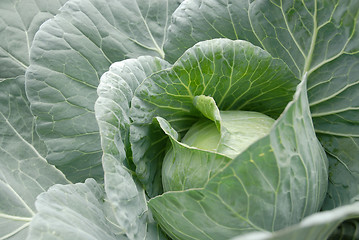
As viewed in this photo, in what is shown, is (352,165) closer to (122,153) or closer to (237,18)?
(237,18)

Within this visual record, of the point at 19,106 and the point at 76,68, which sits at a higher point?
the point at 76,68

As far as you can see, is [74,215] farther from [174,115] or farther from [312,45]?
[312,45]

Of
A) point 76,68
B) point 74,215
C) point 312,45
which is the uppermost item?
point 312,45

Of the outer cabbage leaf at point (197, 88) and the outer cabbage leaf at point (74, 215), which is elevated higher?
the outer cabbage leaf at point (197, 88)

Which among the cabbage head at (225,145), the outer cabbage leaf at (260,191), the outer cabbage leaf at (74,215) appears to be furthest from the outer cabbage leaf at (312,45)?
the outer cabbage leaf at (74,215)

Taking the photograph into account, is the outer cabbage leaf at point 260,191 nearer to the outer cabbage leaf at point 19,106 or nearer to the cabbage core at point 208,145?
the cabbage core at point 208,145

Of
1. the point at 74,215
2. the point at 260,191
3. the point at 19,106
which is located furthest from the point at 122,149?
the point at 19,106

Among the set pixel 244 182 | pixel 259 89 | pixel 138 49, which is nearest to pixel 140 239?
pixel 244 182
